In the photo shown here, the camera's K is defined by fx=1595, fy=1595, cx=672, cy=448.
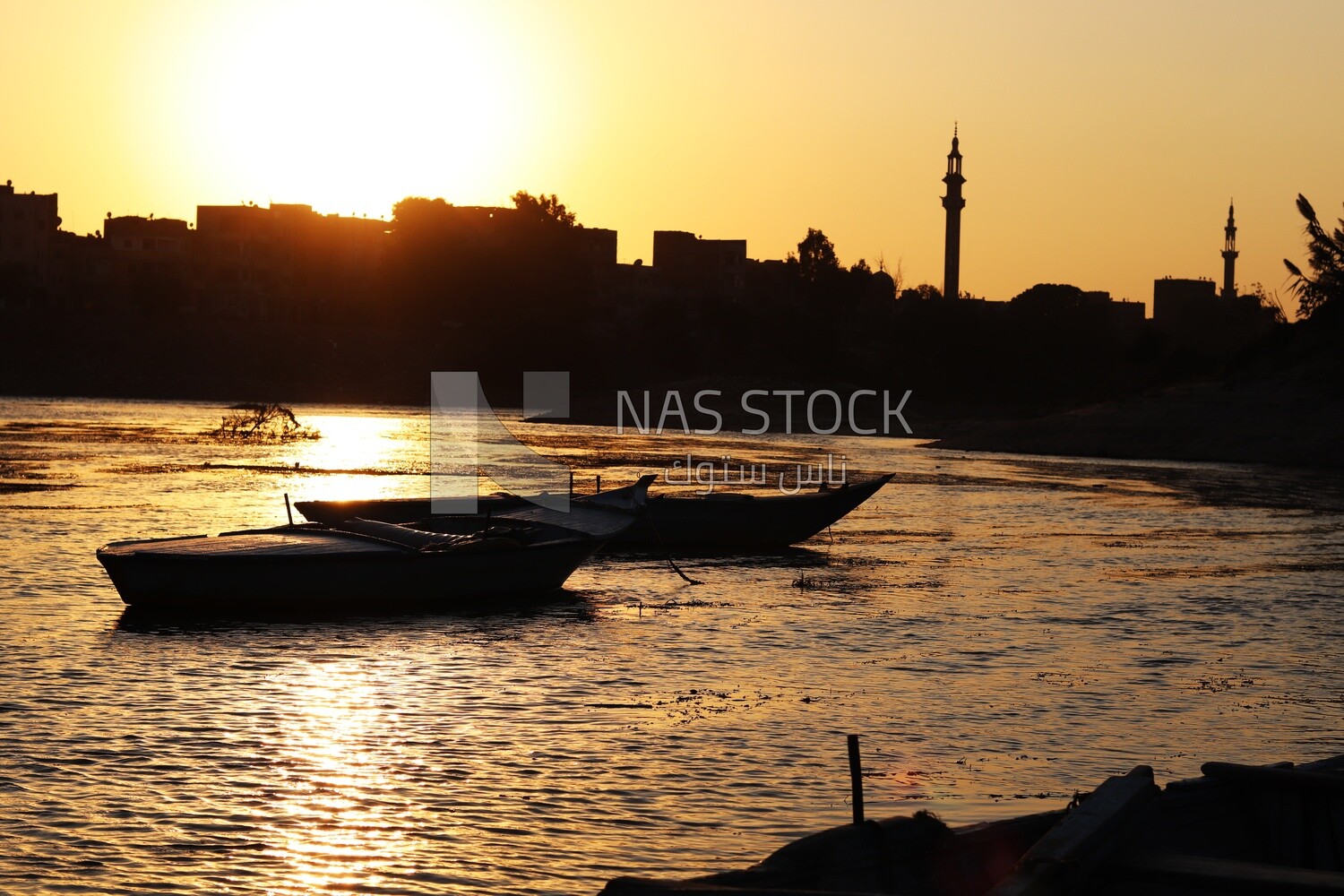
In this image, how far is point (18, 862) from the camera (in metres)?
9.48

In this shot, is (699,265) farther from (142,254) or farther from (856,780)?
(856,780)

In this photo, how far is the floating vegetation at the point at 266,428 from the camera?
68250mm

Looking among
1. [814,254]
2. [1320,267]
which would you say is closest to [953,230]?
[814,254]

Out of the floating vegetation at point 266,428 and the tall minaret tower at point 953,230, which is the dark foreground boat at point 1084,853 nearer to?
the floating vegetation at point 266,428

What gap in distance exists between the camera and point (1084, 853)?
247 inches

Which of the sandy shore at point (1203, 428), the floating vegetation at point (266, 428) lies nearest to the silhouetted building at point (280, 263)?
the floating vegetation at point (266, 428)

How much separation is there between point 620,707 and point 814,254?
120 meters

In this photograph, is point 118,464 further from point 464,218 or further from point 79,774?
point 464,218

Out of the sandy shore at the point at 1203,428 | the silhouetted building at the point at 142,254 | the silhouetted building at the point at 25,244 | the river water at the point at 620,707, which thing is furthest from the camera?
the silhouetted building at the point at 142,254

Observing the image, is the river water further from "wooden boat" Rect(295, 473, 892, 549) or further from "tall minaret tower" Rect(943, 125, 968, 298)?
"tall minaret tower" Rect(943, 125, 968, 298)

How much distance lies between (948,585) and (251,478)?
2493cm

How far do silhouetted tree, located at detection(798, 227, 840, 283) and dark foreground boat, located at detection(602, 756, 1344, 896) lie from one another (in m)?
124

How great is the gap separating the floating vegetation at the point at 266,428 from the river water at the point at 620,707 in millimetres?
38194

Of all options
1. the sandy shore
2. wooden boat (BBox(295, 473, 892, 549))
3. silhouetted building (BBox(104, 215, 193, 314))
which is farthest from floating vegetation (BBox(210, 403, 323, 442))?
silhouetted building (BBox(104, 215, 193, 314))
